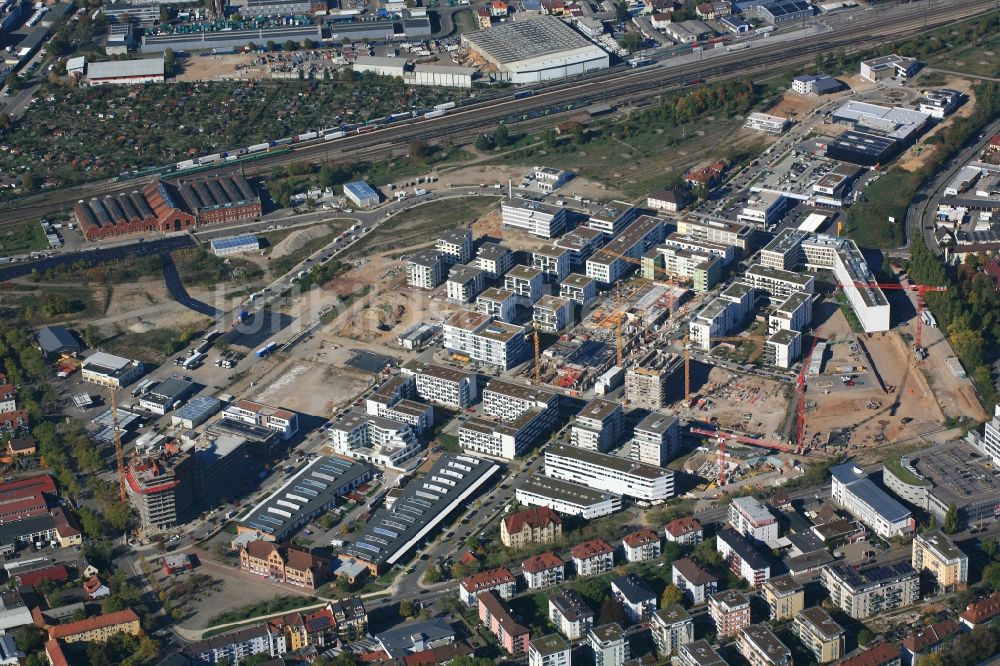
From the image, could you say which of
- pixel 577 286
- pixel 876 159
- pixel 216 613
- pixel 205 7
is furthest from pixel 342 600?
pixel 205 7

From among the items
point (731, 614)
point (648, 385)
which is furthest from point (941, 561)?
point (648, 385)

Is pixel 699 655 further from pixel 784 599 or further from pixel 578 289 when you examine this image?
pixel 578 289

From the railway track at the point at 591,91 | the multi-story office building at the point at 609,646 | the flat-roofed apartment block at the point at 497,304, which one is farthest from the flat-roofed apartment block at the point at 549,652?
the railway track at the point at 591,91

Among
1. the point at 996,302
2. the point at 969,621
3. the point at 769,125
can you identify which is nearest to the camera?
the point at 969,621

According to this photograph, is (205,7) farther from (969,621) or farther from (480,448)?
(969,621)

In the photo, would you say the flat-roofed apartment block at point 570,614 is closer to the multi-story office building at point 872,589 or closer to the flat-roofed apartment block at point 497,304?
the multi-story office building at point 872,589

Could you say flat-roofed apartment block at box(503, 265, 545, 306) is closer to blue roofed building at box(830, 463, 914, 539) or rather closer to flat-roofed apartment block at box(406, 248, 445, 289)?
flat-roofed apartment block at box(406, 248, 445, 289)

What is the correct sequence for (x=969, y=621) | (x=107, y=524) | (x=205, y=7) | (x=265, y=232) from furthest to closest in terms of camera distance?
1. (x=205, y=7)
2. (x=265, y=232)
3. (x=107, y=524)
4. (x=969, y=621)
